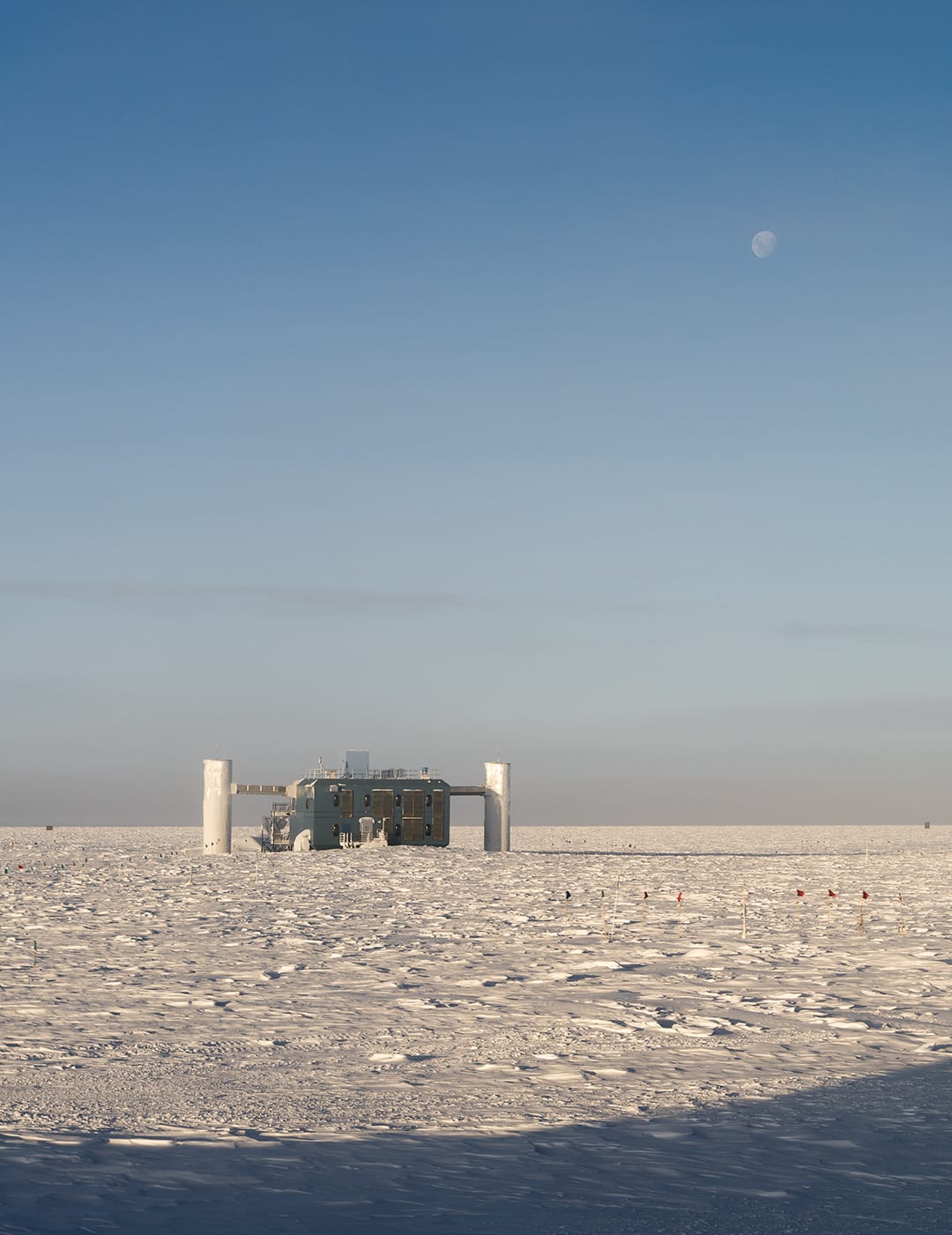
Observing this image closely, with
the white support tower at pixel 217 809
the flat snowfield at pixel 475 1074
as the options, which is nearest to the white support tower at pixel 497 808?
the white support tower at pixel 217 809

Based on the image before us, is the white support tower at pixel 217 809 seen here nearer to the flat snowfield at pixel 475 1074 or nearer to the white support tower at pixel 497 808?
the white support tower at pixel 497 808

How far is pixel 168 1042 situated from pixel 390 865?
4260 cm

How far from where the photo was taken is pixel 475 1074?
14102 mm

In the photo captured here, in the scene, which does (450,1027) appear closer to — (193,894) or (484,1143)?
(484,1143)

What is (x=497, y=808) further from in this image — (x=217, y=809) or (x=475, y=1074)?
(x=475, y=1074)

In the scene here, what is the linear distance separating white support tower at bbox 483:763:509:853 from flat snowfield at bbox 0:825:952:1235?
138ft

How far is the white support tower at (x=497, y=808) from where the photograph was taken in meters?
74.6

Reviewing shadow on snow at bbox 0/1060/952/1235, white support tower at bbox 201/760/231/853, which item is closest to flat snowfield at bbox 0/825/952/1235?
shadow on snow at bbox 0/1060/952/1235

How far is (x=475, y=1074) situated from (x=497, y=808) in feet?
200

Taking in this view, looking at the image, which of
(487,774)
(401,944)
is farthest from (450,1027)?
(487,774)

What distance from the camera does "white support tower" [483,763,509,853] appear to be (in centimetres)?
7462

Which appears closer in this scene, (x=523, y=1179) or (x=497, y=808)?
(x=523, y=1179)

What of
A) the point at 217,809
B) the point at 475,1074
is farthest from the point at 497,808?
the point at 475,1074

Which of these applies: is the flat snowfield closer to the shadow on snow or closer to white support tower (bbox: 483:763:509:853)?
the shadow on snow
